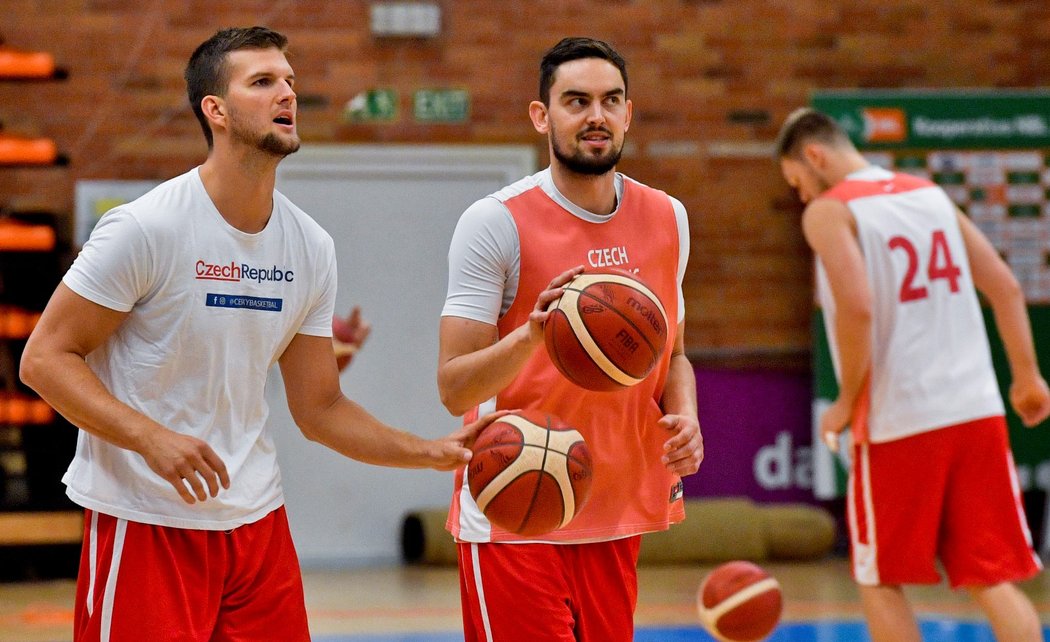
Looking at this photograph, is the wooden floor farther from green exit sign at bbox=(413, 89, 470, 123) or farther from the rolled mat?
green exit sign at bbox=(413, 89, 470, 123)

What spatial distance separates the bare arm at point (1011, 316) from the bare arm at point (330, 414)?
7.73 feet

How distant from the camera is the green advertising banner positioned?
32.0 ft

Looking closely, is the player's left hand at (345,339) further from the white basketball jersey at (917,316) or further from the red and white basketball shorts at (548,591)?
the red and white basketball shorts at (548,591)

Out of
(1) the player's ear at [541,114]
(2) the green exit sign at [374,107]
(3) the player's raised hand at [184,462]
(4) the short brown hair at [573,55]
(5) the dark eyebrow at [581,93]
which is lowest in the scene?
(3) the player's raised hand at [184,462]

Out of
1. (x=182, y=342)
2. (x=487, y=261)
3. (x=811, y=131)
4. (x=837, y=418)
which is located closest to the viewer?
(x=182, y=342)

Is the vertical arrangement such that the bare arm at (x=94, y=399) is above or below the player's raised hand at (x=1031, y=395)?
above

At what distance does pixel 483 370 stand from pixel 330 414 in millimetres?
523

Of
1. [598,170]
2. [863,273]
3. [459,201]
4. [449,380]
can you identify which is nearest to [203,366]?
[449,380]

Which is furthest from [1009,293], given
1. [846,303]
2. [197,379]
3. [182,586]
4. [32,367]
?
[32,367]

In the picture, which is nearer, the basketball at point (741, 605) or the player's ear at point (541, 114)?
the player's ear at point (541, 114)

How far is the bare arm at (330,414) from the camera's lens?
3484mm

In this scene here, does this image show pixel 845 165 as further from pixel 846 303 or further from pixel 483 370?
pixel 483 370

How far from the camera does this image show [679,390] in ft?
11.9

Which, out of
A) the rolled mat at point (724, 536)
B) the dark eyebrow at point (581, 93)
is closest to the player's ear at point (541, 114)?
the dark eyebrow at point (581, 93)
